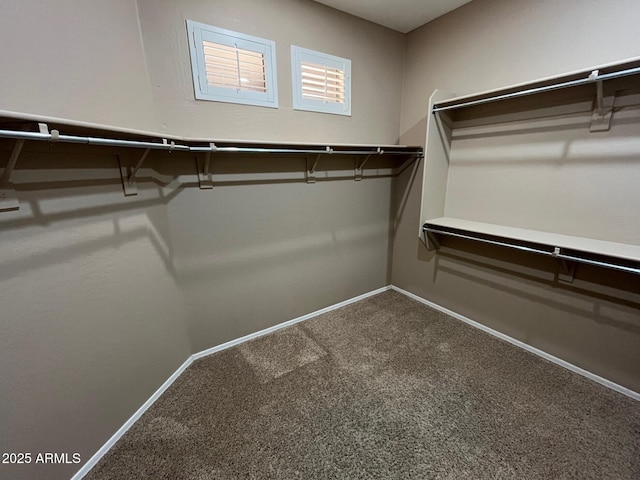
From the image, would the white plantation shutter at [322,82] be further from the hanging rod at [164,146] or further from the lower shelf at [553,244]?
the lower shelf at [553,244]

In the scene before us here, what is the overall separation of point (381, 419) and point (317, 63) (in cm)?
257

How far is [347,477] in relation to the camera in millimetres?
1239

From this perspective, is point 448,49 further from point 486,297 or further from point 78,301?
point 78,301

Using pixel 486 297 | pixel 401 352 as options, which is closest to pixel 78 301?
pixel 401 352

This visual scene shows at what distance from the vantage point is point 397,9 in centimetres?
217

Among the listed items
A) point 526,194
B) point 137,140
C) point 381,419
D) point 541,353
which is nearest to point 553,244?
point 526,194

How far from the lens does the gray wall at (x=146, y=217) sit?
1045 mm

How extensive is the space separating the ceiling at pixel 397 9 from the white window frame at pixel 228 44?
689 millimetres

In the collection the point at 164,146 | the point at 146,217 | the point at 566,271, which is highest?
the point at 164,146

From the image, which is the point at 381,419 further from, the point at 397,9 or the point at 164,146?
the point at 397,9

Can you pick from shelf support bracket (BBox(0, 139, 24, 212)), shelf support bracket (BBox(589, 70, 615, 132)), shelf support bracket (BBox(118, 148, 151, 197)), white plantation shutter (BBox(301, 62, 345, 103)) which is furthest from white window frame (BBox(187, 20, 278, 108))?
shelf support bracket (BBox(589, 70, 615, 132))

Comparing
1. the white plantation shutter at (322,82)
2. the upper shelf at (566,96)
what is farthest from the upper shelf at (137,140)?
the upper shelf at (566,96)

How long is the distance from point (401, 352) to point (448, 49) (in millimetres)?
2577

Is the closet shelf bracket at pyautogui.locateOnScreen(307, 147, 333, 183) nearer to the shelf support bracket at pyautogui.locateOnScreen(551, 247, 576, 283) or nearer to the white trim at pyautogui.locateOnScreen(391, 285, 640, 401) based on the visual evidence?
the white trim at pyautogui.locateOnScreen(391, 285, 640, 401)
